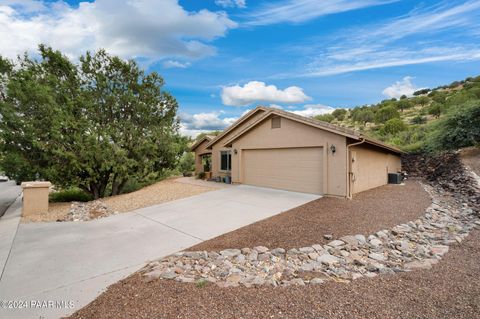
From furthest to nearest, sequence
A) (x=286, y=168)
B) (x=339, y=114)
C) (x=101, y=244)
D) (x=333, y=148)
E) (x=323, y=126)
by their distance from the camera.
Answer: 1. (x=339, y=114)
2. (x=286, y=168)
3. (x=323, y=126)
4. (x=333, y=148)
5. (x=101, y=244)

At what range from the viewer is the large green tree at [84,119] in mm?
10945

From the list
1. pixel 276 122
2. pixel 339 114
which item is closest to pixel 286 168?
pixel 276 122

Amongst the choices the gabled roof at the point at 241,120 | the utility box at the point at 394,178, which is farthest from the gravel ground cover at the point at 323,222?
the gabled roof at the point at 241,120

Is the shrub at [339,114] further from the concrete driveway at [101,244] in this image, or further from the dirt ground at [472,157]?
the concrete driveway at [101,244]

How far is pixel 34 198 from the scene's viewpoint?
907 cm

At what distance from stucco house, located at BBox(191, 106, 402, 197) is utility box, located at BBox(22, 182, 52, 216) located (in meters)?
8.82

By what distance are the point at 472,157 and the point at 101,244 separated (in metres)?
17.5

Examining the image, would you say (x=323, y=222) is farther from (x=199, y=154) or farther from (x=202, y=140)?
(x=199, y=154)

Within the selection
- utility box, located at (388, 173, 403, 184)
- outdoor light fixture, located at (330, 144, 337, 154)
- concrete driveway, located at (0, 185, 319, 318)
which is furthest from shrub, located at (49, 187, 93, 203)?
utility box, located at (388, 173, 403, 184)

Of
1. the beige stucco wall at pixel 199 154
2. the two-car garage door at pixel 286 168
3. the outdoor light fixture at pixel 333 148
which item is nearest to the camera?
the outdoor light fixture at pixel 333 148

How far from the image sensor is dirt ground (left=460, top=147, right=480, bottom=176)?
1175 cm

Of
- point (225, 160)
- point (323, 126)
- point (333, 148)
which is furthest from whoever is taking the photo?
point (225, 160)

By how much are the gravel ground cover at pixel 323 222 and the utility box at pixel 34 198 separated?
7.50 metres

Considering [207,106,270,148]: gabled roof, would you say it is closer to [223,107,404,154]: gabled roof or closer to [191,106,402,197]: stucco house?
[191,106,402,197]: stucco house
